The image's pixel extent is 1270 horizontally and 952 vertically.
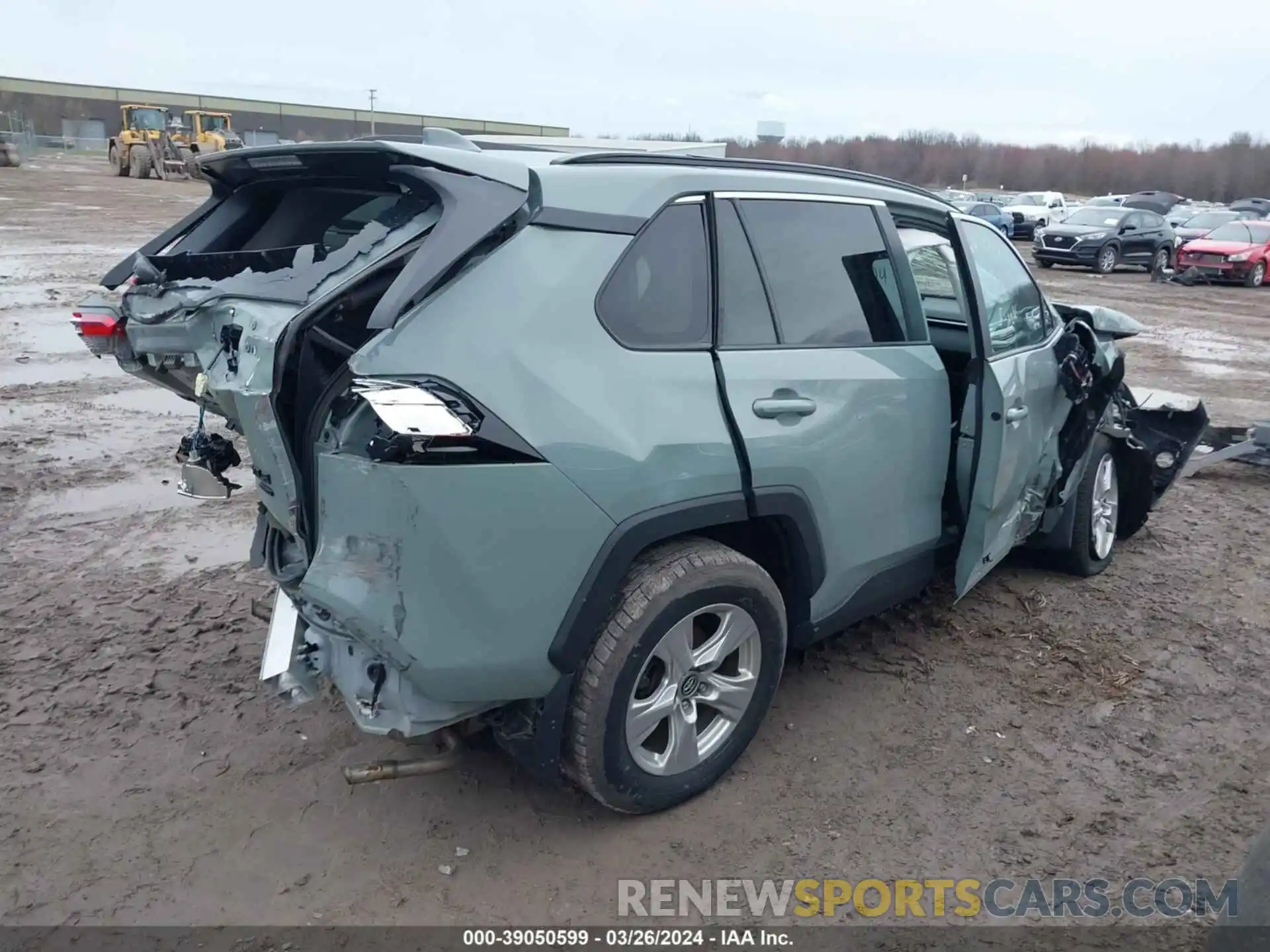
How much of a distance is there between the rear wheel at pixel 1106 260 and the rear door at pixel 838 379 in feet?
70.6

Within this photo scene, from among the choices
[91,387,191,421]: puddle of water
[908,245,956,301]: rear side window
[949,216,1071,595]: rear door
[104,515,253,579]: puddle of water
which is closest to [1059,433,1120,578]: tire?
[949,216,1071,595]: rear door

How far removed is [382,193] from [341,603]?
137 cm

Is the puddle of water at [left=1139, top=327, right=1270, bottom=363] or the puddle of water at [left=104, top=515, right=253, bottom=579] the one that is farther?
the puddle of water at [left=1139, top=327, right=1270, bottom=363]

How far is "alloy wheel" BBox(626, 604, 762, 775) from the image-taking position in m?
3.02

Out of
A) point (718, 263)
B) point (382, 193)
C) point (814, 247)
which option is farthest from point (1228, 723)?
point (382, 193)

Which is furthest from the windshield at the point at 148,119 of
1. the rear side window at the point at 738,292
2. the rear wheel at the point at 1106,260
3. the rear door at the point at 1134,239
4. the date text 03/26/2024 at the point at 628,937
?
the date text 03/26/2024 at the point at 628,937

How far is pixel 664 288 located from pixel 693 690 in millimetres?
1266

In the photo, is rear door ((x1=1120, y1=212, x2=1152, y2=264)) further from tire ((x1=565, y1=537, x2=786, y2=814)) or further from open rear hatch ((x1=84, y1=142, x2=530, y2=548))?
open rear hatch ((x1=84, y1=142, x2=530, y2=548))

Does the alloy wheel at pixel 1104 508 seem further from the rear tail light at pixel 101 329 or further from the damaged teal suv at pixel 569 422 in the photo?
the rear tail light at pixel 101 329

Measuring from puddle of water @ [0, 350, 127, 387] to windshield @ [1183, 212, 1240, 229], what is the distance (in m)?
24.9

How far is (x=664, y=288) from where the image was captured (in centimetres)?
298

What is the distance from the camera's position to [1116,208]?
23516mm

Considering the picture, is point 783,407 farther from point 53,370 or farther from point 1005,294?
point 53,370

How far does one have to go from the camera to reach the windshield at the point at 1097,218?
22.8 m
